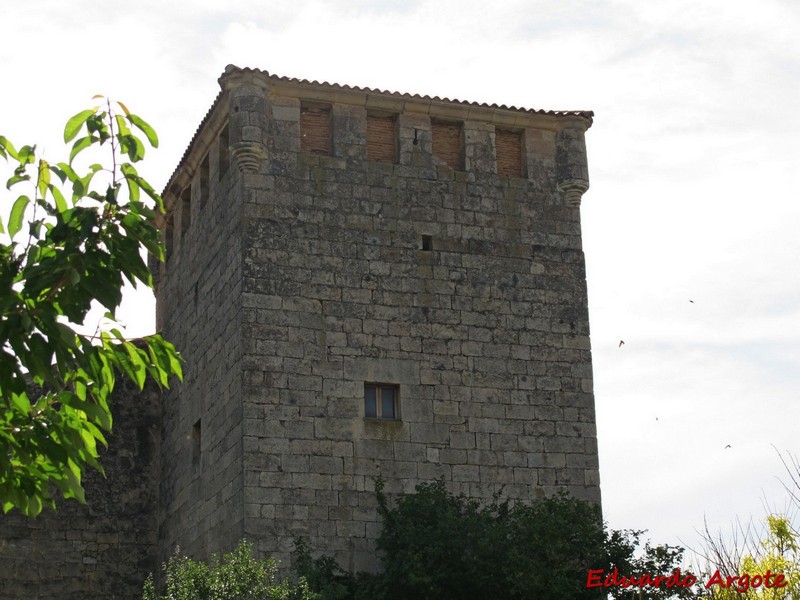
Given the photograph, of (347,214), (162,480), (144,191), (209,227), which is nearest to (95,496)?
(162,480)

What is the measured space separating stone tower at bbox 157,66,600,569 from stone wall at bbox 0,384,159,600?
2.73ft

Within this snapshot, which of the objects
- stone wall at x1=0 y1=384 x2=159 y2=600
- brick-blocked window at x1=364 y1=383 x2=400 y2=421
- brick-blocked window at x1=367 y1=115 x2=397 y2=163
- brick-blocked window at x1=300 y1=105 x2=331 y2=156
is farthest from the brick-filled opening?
stone wall at x1=0 y1=384 x2=159 y2=600

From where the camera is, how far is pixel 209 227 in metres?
16.6

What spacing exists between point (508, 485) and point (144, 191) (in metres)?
10.5

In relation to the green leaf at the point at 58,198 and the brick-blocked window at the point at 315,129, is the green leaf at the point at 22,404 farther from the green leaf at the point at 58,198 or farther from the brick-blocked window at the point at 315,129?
the brick-blocked window at the point at 315,129

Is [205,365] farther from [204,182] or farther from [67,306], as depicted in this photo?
[67,306]

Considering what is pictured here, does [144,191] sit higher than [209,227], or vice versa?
[209,227]

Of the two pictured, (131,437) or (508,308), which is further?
(131,437)

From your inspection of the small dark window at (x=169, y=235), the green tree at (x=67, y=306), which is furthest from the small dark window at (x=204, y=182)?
the green tree at (x=67, y=306)

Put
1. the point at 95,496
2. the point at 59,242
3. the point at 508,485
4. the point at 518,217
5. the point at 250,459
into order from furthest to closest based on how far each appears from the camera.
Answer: the point at 95,496
the point at 518,217
the point at 508,485
the point at 250,459
the point at 59,242

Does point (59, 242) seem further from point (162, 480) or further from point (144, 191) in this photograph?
point (162, 480)

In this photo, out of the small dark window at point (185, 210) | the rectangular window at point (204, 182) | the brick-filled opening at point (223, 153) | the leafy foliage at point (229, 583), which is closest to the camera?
the leafy foliage at point (229, 583)

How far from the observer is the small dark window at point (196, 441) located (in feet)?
53.6

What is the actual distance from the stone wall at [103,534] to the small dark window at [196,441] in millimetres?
1851
